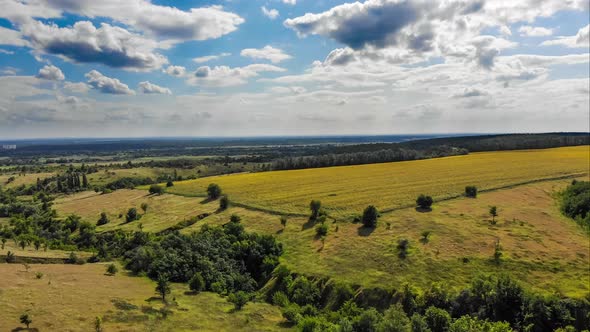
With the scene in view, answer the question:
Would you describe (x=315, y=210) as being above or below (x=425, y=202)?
below

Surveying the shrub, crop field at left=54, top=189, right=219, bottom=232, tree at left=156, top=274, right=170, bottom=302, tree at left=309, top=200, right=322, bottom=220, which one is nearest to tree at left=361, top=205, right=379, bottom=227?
the shrub

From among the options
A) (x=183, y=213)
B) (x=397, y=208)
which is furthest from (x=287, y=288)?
(x=183, y=213)

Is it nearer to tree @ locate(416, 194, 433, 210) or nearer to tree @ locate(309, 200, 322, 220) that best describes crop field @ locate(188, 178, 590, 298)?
tree @ locate(416, 194, 433, 210)

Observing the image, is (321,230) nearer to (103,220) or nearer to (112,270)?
(112,270)

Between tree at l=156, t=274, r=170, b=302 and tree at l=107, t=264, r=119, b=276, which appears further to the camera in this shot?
tree at l=107, t=264, r=119, b=276

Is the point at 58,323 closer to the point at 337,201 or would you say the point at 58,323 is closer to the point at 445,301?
the point at 445,301

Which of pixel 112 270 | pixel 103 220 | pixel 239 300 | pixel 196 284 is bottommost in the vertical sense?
pixel 239 300

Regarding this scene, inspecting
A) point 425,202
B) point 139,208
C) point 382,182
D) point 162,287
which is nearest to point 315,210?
point 425,202
